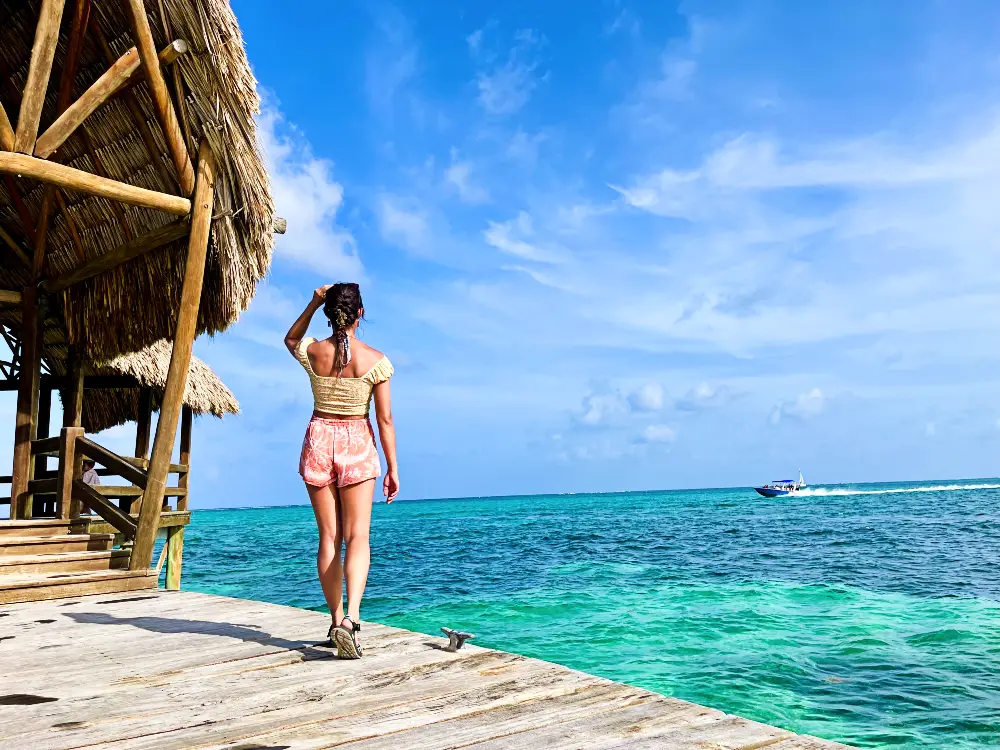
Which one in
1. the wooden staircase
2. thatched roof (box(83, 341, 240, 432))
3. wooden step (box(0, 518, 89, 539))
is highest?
thatched roof (box(83, 341, 240, 432))

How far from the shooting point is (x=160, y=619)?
4.34 m

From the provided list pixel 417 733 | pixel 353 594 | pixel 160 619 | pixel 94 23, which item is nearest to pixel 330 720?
pixel 417 733

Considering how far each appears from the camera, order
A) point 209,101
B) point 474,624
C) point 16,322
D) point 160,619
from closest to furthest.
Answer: point 160,619, point 209,101, point 16,322, point 474,624

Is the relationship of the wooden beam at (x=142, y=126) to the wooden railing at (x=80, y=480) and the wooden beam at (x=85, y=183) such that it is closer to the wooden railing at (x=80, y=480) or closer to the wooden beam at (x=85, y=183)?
the wooden beam at (x=85, y=183)

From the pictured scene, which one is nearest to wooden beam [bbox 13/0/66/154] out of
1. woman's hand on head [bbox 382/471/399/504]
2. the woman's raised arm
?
the woman's raised arm

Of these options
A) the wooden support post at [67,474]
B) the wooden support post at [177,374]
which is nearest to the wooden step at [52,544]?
the wooden support post at [67,474]

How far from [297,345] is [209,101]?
9.53 feet

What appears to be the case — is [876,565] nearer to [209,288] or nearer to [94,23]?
[209,288]

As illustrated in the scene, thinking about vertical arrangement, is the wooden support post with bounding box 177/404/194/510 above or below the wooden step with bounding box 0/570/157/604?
above

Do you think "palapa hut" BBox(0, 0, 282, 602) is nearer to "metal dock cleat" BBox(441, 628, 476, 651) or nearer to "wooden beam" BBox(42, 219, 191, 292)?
"wooden beam" BBox(42, 219, 191, 292)

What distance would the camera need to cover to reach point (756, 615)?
35.9ft

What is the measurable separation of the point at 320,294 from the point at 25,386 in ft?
19.6

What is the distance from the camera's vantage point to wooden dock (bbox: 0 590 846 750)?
2258 millimetres

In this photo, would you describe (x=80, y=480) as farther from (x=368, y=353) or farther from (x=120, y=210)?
(x=368, y=353)
